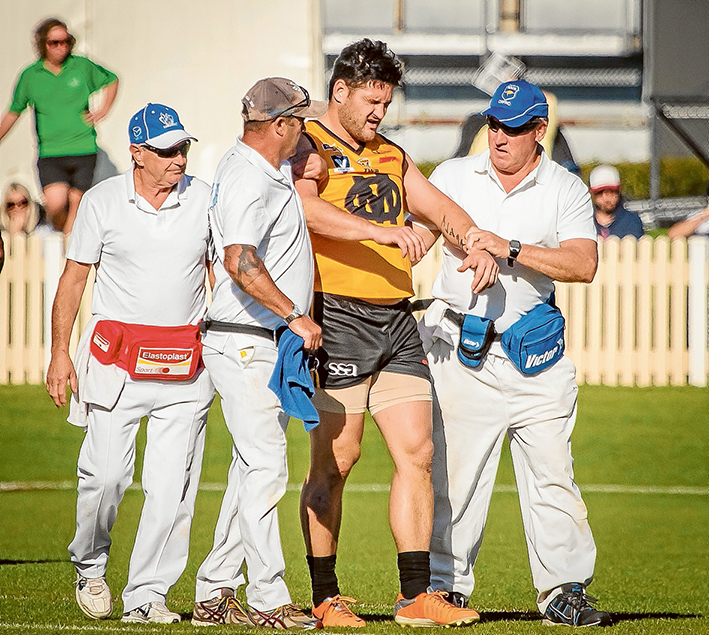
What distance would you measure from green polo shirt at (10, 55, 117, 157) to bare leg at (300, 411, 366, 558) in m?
7.98

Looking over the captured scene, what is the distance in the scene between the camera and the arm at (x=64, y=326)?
5793 mm

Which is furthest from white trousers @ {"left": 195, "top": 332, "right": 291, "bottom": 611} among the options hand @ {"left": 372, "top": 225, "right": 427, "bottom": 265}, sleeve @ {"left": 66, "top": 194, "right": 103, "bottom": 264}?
sleeve @ {"left": 66, "top": 194, "right": 103, "bottom": 264}

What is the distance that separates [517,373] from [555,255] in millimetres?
577

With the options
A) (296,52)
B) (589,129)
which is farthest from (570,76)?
(296,52)

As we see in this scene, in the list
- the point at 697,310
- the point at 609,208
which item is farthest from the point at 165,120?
the point at 697,310

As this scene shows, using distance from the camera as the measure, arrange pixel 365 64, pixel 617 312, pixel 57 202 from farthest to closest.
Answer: pixel 617 312, pixel 57 202, pixel 365 64

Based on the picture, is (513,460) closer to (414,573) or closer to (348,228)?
(414,573)

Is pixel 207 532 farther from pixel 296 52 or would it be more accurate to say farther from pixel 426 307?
pixel 296 52

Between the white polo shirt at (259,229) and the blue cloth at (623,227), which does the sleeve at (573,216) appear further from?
the blue cloth at (623,227)

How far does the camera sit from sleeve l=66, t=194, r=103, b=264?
5.76m

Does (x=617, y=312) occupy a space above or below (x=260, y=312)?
below

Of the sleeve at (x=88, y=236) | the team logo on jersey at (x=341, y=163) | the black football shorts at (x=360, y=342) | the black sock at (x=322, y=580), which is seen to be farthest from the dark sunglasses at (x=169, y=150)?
the black sock at (x=322, y=580)

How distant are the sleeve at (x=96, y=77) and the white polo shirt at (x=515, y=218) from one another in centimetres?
763

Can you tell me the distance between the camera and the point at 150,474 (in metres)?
5.79
